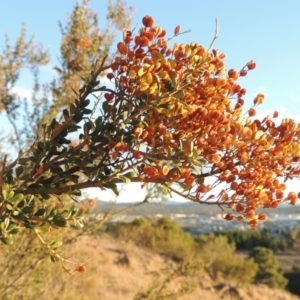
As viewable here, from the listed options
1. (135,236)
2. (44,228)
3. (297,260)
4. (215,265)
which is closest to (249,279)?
(215,265)

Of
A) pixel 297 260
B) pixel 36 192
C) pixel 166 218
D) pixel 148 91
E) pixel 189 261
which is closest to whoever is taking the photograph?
pixel 148 91

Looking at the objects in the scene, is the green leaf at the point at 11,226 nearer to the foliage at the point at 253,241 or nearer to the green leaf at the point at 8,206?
the green leaf at the point at 8,206

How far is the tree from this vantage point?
67.2 inches

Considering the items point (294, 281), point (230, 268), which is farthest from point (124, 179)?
point (294, 281)

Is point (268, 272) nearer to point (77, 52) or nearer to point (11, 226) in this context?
point (77, 52)

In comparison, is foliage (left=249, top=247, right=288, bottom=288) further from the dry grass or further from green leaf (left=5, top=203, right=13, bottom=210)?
green leaf (left=5, top=203, right=13, bottom=210)

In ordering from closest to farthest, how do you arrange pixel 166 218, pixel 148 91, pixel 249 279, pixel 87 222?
1. pixel 148 91
2. pixel 87 222
3. pixel 249 279
4. pixel 166 218

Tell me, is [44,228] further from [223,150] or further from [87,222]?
[87,222]

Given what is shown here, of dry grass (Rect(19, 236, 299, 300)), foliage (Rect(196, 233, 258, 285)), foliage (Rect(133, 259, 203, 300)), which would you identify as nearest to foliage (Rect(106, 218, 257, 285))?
foliage (Rect(196, 233, 258, 285))

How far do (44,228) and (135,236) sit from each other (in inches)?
905

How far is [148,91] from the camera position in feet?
5.65

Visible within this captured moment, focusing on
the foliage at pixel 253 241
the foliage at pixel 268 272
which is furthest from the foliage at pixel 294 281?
the foliage at pixel 253 241

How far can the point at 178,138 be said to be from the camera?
1754 millimetres

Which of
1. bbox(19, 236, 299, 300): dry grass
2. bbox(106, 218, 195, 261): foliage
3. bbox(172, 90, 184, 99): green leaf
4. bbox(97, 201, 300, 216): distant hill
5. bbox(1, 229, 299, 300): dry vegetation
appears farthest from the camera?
bbox(106, 218, 195, 261): foliage
